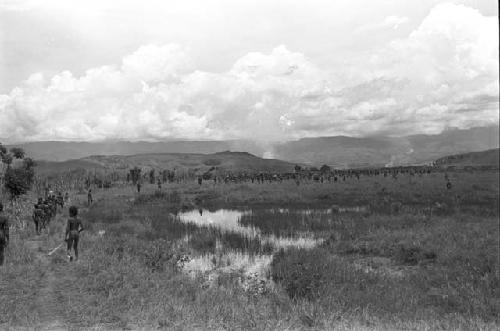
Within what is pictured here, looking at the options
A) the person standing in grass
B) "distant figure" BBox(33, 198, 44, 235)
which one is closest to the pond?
the person standing in grass

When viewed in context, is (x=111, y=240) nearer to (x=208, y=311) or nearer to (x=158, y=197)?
(x=208, y=311)

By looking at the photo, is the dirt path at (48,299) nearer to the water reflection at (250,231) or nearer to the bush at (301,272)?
the bush at (301,272)

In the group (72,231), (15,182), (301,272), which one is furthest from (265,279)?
(15,182)

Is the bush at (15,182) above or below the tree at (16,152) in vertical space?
below

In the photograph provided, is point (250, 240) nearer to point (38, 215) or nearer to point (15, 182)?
point (38, 215)

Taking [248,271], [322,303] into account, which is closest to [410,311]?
[322,303]

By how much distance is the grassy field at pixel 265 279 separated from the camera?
977cm

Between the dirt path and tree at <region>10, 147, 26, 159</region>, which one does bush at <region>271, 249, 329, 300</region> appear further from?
tree at <region>10, 147, 26, 159</region>

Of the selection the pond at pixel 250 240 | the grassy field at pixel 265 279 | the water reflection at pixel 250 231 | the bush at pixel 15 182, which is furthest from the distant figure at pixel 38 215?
the bush at pixel 15 182

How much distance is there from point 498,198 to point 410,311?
115 feet

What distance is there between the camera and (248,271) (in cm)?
1648

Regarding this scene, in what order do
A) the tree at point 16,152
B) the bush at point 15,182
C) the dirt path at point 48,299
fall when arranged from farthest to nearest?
the tree at point 16,152, the bush at point 15,182, the dirt path at point 48,299

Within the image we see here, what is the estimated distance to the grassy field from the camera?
32.1 ft

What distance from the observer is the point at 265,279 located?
1505 cm
